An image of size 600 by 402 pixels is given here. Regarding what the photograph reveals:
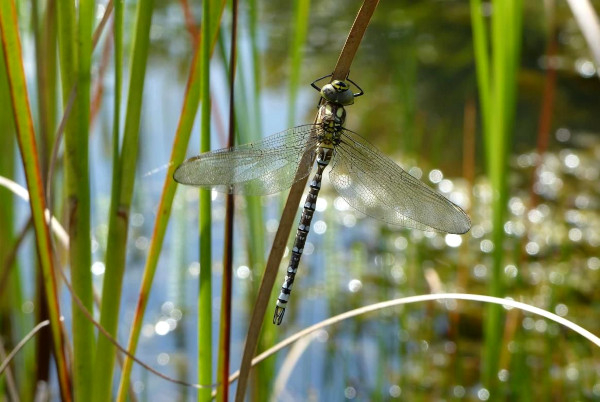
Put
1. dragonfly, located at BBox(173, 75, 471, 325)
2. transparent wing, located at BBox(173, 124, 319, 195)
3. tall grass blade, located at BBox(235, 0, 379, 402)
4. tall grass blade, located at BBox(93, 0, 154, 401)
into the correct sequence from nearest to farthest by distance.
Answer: tall grass blade, located at BBox(235, 0, 379, 402)
tall grass blade, located at BBox(93, 0, 154, 401)
transparent wing, located at BBox(173, 124, 319, 195)
dragonfly, located at BBox(173, 75, 471, 325)

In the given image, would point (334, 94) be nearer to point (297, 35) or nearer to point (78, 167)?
point (297, 35)

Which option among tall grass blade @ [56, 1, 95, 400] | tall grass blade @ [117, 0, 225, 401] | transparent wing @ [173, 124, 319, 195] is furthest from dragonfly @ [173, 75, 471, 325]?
tall grass blade @ [56, 1, 95, 400]

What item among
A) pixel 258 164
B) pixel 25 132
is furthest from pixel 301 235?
pixel 25 132

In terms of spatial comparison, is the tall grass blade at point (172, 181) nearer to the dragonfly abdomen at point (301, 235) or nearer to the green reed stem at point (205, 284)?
the green reed stem at point (205, 284)

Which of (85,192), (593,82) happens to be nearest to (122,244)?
(85,192)

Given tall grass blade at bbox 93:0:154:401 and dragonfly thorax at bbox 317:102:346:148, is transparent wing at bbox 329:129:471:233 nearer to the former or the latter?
dragonfly thorax at bbox 317:102:346:148

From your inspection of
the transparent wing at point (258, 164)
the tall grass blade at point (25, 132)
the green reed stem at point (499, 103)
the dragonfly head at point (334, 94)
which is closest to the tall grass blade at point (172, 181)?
the transparent wing at point (258, 164)
